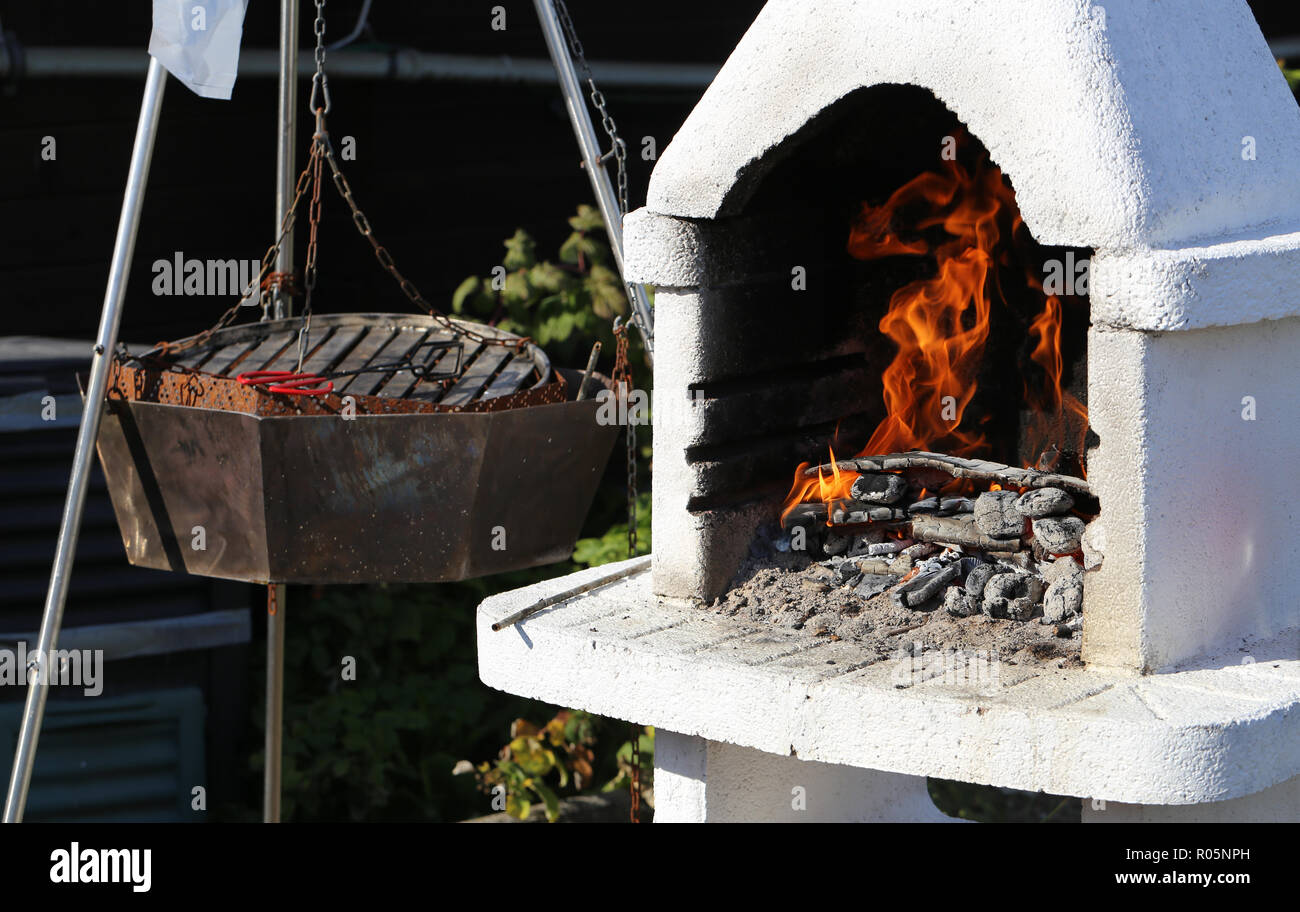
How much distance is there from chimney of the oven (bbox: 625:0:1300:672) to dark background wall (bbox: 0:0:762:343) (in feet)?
9.18

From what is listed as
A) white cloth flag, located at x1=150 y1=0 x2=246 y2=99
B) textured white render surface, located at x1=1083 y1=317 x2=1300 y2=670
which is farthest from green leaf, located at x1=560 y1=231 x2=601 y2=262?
textured white render surface, located at x1=1083 y1=317 x2=1300 y2=670

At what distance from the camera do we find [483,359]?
4074 millimetres

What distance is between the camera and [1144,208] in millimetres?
2926

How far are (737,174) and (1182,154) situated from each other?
82 centimetres

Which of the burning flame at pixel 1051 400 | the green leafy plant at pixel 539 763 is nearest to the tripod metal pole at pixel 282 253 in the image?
the green leafy plant at pixel 539 763

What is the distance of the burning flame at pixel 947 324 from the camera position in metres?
3.71

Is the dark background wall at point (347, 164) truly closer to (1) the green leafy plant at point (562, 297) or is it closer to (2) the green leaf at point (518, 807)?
(1) the green leafy plant at point (562, 297)

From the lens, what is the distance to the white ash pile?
3348 millimetres

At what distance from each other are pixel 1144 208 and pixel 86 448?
2165 mm

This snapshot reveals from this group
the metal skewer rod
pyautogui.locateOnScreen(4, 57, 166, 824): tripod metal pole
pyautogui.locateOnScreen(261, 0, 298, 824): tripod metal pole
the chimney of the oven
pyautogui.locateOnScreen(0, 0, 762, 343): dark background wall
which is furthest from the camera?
pyautogui.locateOnScreen(0, 0, 762, 343): dark background wall

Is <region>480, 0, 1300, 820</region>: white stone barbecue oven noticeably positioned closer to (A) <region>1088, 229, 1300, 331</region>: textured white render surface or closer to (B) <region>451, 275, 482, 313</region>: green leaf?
(A) <region>1088, 229, 1300, 331</region>: textured white render surface

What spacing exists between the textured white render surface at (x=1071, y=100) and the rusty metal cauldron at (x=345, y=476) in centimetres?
58

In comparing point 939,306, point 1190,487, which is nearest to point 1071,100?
point 1190,487
